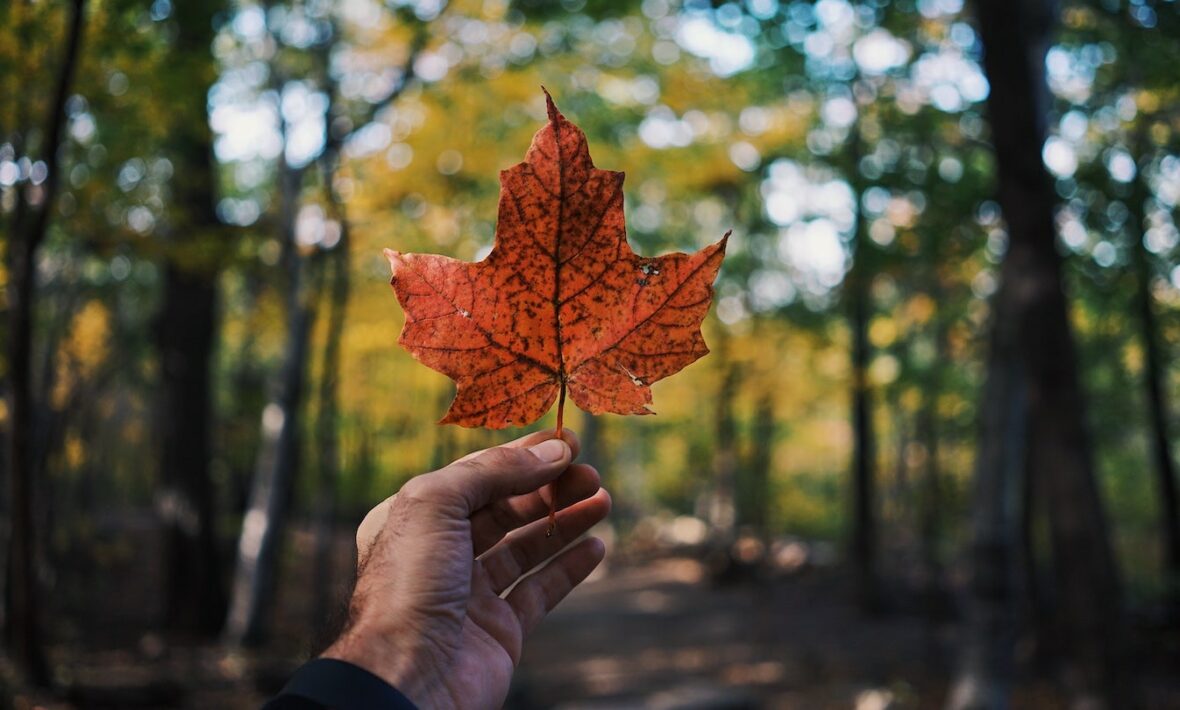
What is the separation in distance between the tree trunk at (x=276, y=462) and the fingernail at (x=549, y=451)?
275 inches

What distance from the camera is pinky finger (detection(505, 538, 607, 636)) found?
1.50 meters

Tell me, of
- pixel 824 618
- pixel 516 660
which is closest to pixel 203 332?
pixel 516 660

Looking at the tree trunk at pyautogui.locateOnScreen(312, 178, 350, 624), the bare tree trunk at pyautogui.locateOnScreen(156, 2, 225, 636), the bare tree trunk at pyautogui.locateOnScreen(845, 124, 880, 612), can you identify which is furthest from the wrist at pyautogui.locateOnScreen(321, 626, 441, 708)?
the bare tree trunk at pyautogui.locateOnScreen(845, 124, 880, 612)

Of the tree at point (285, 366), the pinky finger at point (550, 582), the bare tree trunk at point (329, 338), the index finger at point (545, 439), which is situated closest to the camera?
the index finger at point (545, 439)

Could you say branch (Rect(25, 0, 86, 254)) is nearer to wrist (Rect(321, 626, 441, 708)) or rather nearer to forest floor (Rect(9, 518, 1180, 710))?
forest floor (Rect(9, 518, 1180, 710))

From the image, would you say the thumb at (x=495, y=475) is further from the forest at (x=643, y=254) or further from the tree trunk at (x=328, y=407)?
the tree trunk at (x=328, y=407)

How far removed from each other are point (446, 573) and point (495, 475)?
0.17 metres

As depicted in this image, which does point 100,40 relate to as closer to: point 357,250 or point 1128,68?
point 357,250

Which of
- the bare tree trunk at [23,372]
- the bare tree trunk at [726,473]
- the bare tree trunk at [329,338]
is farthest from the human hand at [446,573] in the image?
the bare tree trunk at [726,473]

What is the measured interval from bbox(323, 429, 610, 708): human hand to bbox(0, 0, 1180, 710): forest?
A: 132 mm

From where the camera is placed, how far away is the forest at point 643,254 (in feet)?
17.7

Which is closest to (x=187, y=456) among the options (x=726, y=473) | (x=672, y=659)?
(x=672, y=659)

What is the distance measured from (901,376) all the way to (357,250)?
6.94 metres

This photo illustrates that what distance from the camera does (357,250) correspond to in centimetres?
1012
